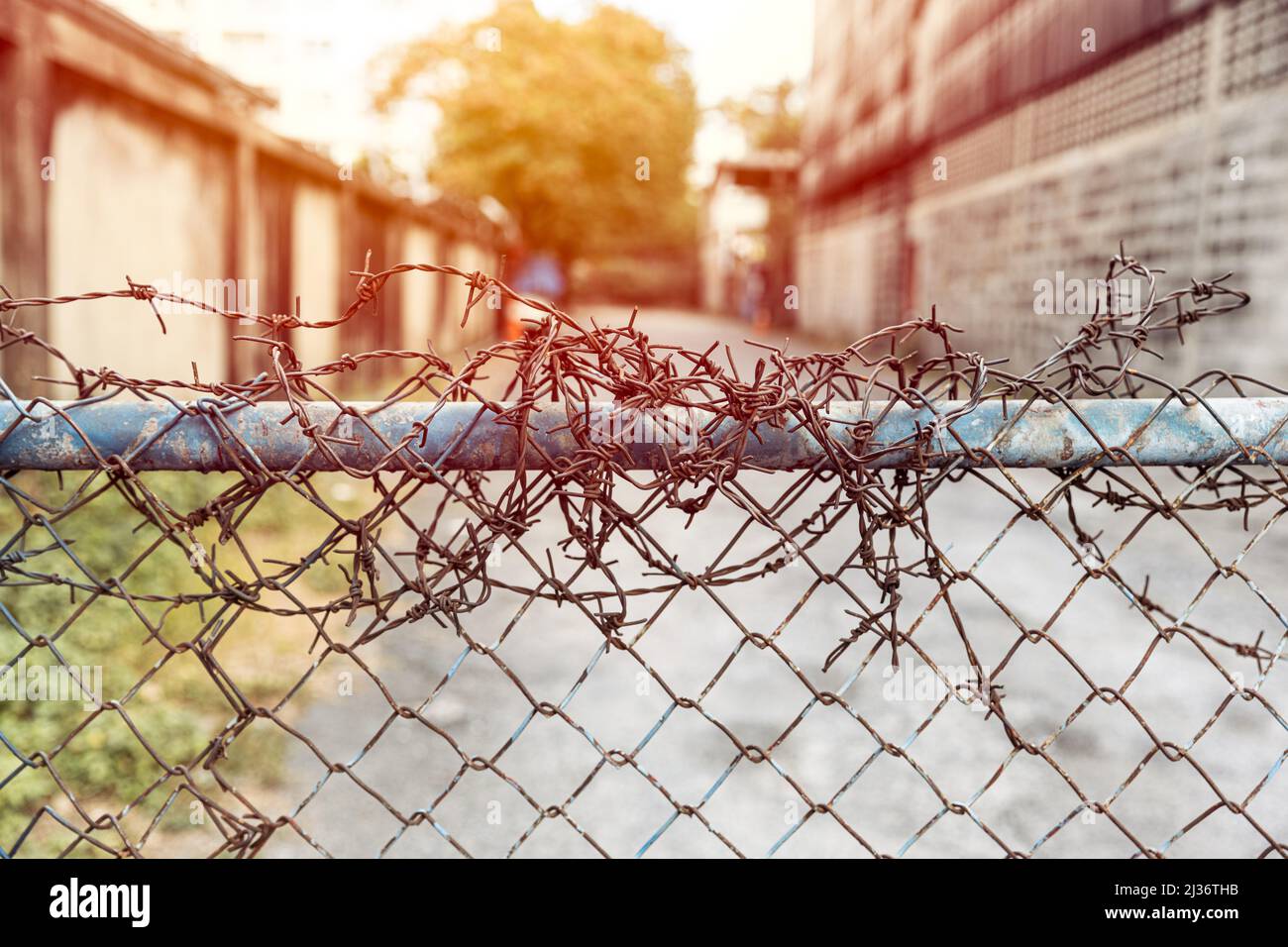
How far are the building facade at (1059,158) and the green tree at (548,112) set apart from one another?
8.61m

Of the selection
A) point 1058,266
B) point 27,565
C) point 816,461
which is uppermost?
point 1058,266

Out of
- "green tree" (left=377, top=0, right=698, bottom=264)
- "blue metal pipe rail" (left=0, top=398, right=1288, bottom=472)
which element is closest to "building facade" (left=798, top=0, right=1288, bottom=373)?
"blue metal pipe rail" (left=0, top=398, right=1288, bottom=472)

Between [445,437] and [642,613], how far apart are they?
154 inches

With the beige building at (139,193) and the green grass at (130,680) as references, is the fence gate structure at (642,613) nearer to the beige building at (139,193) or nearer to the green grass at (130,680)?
the green grass at (130,680)

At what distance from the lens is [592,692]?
146 inches

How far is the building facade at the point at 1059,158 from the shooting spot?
758 centimetres

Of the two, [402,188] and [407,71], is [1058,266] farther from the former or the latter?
[407,71]

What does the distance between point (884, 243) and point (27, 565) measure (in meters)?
16.5

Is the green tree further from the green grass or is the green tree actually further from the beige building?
the green grass

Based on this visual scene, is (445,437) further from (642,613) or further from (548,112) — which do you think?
(548,112)

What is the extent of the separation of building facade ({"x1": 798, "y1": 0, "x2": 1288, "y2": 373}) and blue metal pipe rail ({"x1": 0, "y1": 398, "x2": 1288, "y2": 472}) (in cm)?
729

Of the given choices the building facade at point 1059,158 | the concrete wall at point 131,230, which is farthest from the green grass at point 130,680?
the building facade at point 1059,158

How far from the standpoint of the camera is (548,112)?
1049 inches
